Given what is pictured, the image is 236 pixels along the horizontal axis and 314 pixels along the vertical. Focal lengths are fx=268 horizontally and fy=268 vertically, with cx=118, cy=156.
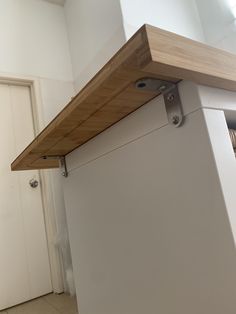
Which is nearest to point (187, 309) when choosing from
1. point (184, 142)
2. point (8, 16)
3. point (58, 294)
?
point (184, 142)

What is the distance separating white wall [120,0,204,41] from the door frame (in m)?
0.86

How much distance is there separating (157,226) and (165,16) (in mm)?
1879

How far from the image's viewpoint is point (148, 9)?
194 centimetres

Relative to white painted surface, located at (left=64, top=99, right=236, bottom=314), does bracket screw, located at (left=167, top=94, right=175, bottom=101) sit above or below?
above

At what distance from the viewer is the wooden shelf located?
44 centimetres

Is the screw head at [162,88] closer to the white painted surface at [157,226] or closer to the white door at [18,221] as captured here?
the white painted surface at [157,226]

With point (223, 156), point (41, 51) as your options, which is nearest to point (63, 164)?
point (223, 156)

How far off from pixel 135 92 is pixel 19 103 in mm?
1731

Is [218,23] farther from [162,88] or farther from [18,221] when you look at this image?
[18,221]

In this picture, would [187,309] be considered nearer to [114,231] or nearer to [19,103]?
[114,231]

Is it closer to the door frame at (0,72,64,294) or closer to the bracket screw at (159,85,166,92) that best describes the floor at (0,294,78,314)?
the door frame at (0,72,64,294)

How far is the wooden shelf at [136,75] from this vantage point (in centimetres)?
44

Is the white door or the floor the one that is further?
the white door

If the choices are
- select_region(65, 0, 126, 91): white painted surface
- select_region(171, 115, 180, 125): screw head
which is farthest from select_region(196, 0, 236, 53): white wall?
select_region(171, 115, 180, 125): screw head
